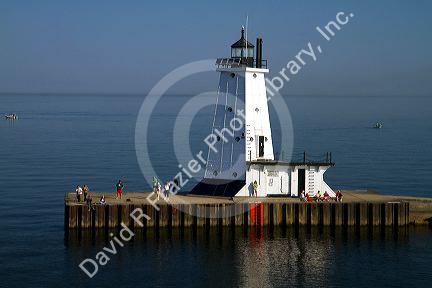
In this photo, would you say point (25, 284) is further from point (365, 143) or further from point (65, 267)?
point (365, 143)

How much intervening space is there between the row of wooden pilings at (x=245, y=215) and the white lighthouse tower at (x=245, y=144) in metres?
2.15

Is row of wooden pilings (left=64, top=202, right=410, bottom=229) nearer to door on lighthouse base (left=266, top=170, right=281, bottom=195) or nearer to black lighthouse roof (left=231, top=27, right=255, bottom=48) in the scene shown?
door on lighthouse base (left=266, top=170, right=281, bottom=195)

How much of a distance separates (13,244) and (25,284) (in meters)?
7.32

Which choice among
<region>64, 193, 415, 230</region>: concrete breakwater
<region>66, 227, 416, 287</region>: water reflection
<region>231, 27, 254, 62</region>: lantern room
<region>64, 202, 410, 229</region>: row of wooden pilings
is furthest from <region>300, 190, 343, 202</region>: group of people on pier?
<region>231, 27, 254, 62</region>: lantern room

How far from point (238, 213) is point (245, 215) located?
0.55 meters

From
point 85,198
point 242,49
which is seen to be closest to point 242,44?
point 242,49

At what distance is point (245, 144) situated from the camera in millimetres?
46438

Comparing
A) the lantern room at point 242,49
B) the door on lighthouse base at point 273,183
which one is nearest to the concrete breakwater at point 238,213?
the door on lighthouse base at point 273,183

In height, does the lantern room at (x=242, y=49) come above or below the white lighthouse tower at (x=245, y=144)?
above

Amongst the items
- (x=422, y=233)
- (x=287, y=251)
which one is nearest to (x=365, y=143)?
(x=422, y=233)

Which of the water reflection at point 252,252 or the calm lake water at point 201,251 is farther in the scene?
the water reflection at point 252,252

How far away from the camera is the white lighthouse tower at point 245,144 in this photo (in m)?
46.2

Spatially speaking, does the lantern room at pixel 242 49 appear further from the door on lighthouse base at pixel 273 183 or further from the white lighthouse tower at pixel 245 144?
the door on lighthouse base at pixel 273 183

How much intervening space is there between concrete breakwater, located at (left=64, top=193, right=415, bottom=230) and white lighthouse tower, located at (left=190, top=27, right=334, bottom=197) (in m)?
1.36
